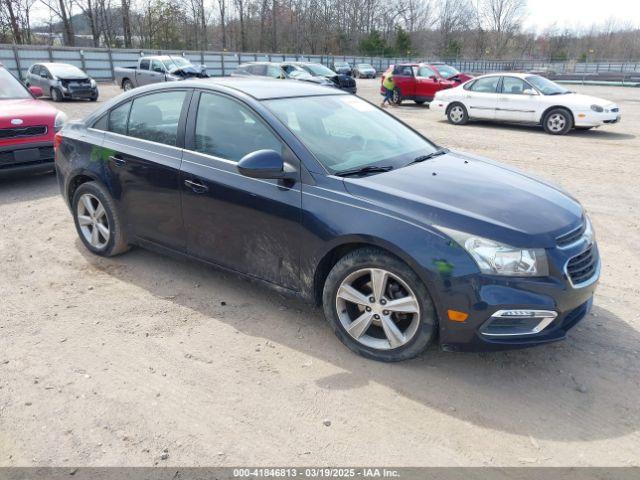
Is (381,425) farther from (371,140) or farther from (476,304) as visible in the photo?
(371,140)

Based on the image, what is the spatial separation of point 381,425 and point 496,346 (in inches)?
31.9

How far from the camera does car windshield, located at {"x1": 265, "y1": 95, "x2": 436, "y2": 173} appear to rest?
11.9 ft

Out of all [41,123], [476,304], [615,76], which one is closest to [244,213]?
[476,304]

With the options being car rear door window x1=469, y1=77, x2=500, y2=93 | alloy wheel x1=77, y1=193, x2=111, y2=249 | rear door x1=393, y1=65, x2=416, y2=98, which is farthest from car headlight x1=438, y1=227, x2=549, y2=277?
rear door x1=393, y1=65, x2=416, y2=98

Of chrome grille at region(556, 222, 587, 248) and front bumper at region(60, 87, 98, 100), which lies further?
front bumper at region(60, 87, 98, 100)

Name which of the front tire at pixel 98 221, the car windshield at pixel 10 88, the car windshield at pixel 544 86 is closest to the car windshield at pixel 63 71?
the car windshield at pixel 10 88

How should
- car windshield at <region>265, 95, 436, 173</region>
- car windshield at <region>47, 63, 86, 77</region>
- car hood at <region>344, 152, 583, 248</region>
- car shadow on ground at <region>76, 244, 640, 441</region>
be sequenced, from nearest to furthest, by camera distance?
car shadow on ground at <region>76, 244, 640, 441</region> → car hood at <region>344, 152, 583, 248</region> → car windshield at <region>265, 95, 436, 173</region> → car windshield at <region>47, 63, 86, 77</region>

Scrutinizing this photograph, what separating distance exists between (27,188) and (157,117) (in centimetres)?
446

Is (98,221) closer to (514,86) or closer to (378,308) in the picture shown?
(378,308)

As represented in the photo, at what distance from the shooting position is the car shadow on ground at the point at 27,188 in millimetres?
7172

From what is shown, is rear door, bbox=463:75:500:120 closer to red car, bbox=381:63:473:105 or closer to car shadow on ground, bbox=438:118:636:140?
car shadow on ground, bbox=438:118:636:140

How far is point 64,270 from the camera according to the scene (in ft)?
15.6

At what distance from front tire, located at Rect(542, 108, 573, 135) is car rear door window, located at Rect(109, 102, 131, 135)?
1154 cm

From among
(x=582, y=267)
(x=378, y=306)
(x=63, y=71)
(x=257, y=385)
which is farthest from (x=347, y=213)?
(x=63, y=71)
